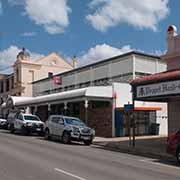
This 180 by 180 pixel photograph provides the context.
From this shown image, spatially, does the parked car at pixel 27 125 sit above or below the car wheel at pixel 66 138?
above

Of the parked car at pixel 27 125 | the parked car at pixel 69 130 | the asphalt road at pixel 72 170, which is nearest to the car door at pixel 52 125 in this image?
the parked car at pixel 69 130

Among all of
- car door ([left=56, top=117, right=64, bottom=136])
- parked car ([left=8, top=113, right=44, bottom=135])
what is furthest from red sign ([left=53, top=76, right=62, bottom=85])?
car door ([left=56, top=117, right=64, bottom=136])

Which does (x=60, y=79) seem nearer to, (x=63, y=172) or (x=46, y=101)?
(x=46, y=101)

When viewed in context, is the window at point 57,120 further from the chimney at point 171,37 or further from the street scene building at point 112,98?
the chimney at point 171,37

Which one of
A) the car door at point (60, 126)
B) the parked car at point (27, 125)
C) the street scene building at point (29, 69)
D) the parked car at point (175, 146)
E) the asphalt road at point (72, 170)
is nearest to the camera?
the asphalt road at point (72, 170)

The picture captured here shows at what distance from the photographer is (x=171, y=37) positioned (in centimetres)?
2430

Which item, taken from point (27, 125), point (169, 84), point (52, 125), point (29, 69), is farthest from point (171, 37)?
point (29, 69)

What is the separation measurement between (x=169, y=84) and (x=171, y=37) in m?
5.02

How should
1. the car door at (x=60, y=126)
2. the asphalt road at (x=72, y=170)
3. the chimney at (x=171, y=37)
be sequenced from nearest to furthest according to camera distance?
the asphalt road at (x=72, y=170), the chimney at (x=171, y=37), the car door at (x=60, y=126)

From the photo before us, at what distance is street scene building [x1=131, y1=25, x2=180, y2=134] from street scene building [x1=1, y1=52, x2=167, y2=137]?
6.42 m

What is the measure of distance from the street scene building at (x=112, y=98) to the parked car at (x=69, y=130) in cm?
483

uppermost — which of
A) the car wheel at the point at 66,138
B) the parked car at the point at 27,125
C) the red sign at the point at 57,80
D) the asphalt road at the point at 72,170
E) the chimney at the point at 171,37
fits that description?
the chimney at the point at 171,37

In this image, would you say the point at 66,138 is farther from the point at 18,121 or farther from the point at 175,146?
the point at 18,121

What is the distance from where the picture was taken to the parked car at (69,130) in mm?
24422
